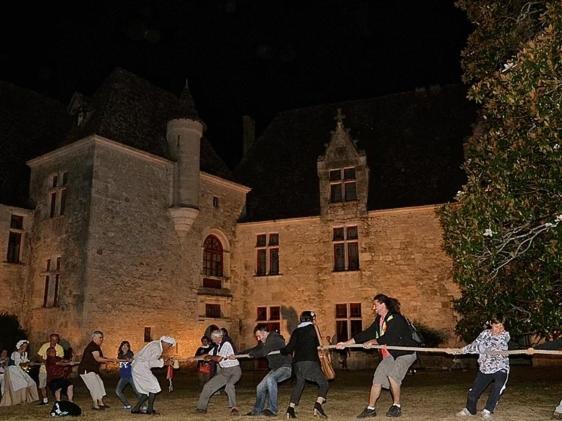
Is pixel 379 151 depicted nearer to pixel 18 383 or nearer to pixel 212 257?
pixel 212 257

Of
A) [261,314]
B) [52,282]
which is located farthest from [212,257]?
[52,282]

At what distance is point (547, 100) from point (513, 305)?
3206 mm

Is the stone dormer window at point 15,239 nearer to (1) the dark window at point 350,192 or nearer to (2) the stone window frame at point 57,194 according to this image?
(2) the stone window frame at point 57,194

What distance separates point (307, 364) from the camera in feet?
→ 25.2

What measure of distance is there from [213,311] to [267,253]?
10.4ft

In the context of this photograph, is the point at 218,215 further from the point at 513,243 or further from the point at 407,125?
the point at 513,243

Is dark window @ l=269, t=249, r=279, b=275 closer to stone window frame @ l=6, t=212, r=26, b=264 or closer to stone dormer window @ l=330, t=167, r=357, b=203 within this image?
stone dormer window @ l=330, t=167, r=357, b=203

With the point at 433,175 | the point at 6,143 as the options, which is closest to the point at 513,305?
→ the point at 433,175

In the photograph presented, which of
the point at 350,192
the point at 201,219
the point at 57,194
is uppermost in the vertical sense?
the point at 350,192

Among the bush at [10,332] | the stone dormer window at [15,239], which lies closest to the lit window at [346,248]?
the bush at [10,332]

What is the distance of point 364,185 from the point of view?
71.3 feet

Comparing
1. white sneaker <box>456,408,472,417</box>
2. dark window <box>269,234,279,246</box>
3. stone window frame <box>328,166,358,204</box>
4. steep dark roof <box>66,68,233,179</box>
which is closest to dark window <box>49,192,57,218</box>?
steep dark roof <box>66,68,233,179</box>

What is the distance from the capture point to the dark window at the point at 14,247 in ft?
62.9

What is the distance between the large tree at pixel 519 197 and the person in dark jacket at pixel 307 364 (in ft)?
8.31
